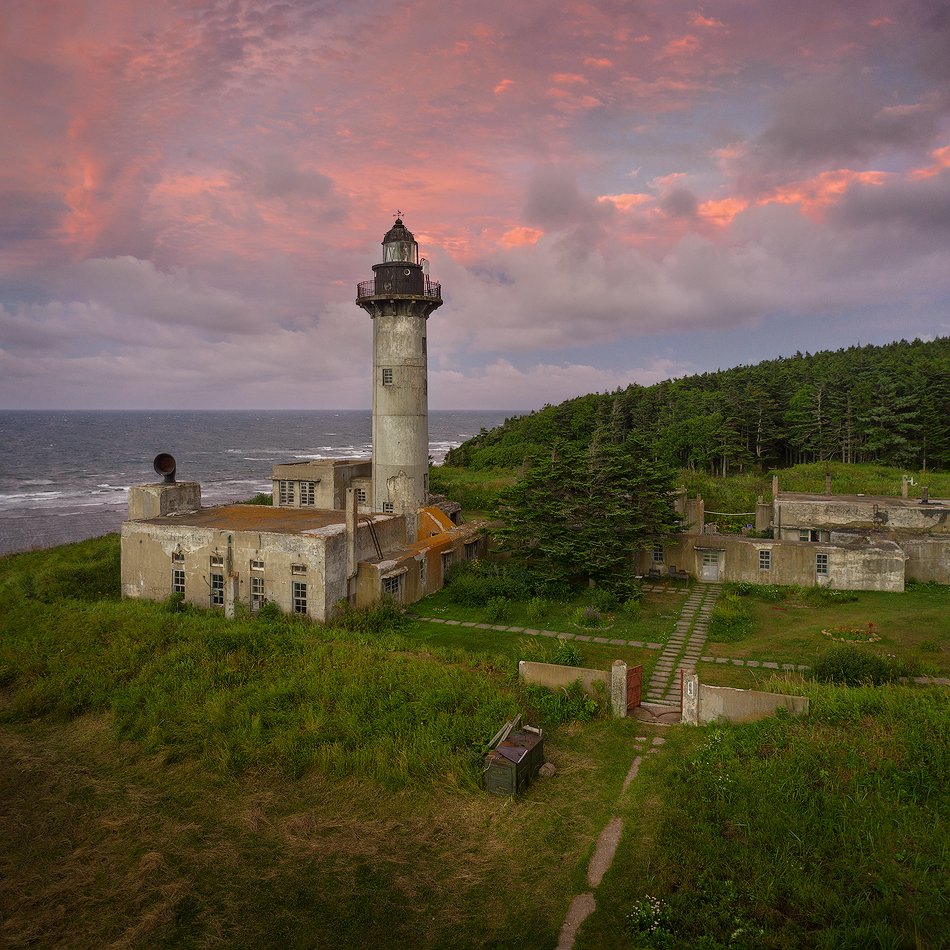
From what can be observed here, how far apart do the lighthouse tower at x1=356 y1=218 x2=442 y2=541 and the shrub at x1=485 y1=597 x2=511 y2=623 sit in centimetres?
734

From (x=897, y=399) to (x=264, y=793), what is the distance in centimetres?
4968

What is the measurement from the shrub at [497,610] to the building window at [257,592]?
7.55 metres

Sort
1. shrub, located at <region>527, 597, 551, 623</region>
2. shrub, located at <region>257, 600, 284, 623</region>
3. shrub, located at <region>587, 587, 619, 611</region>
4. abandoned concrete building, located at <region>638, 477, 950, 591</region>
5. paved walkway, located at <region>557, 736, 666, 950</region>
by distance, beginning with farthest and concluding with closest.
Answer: abandoned concrete building, located at <region>638, 477, 950, 591</region> → shrub, located at <region>587, 587, 619, 611</region> → shrub, located at <region>527, 597, 551, 623</region> → shrub, located at <region>257, 600, 284, 623</region> → paved walkway, located at <region>557, 736, 666, 950</region>

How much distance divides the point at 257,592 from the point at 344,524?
3798 mm

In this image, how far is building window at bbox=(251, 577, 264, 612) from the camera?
22.0m

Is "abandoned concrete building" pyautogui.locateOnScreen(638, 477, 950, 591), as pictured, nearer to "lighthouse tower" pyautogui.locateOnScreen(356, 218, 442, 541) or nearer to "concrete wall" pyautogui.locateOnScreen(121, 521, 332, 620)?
"lighthouse tower" pyautogui.locateOnScreen(356, 218, 442, 541)

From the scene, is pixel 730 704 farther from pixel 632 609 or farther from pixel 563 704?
pixel 632 609

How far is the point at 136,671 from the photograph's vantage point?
17.9 metres

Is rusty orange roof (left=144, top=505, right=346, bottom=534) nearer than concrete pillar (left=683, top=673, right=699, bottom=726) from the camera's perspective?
No

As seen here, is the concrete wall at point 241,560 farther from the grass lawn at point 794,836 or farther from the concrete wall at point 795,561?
the concrete wall at point 795,561

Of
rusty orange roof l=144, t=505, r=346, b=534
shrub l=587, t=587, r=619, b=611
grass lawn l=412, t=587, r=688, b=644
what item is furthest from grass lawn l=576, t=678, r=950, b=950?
rusty orange roof l=144, t=505, r=346, b=534

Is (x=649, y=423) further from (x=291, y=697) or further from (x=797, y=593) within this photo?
A: (x=291, y=697)

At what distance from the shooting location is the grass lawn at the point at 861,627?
1852 centimetres

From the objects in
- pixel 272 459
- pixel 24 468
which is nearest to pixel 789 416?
pixel 272 459
